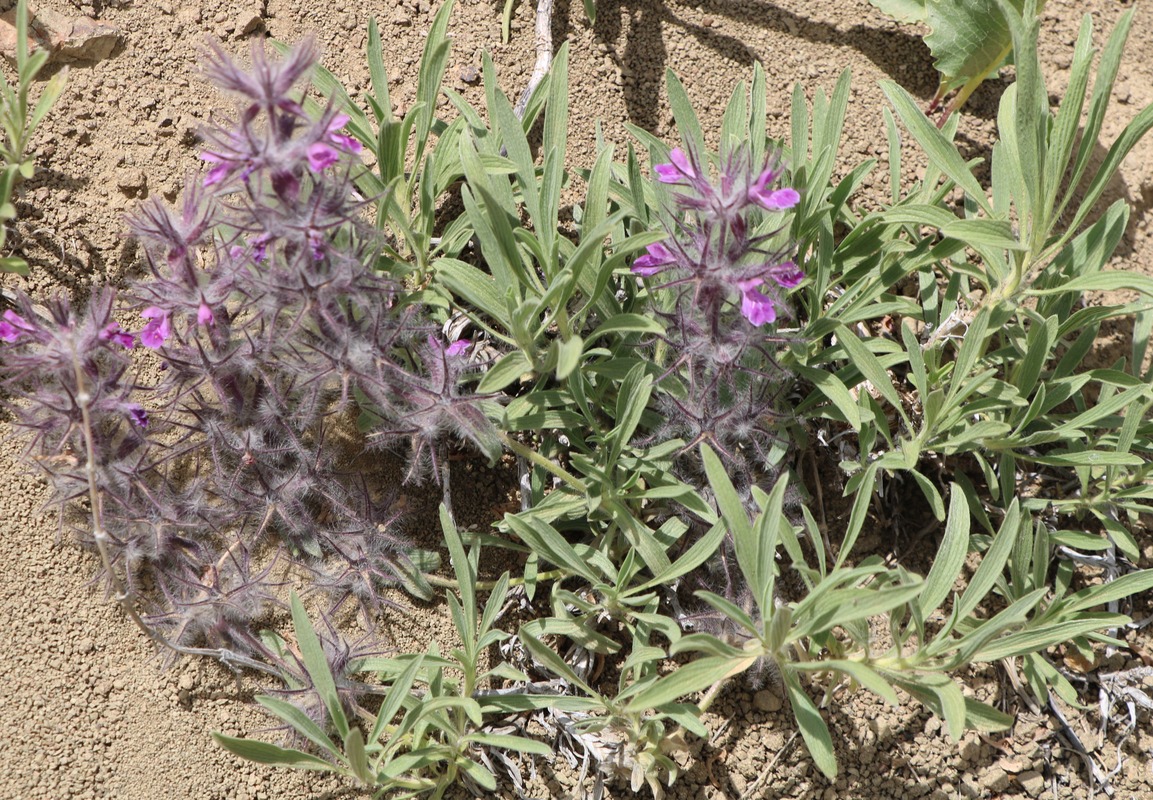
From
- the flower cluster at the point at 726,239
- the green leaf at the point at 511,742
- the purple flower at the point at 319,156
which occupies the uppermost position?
the purple flower at the point at 319,156

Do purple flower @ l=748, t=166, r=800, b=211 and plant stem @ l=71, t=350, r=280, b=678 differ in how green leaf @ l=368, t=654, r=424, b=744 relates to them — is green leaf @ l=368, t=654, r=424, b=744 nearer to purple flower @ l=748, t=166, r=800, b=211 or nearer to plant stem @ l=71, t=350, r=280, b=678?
plant stem @ l=71, t=350, r=280, b=678

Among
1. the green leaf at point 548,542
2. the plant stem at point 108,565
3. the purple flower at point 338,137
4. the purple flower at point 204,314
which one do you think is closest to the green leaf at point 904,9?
the purple flower at point 338,137

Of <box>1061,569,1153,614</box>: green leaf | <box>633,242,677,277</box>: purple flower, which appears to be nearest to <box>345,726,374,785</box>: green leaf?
<box>633,242,677,277</box>: purple flower

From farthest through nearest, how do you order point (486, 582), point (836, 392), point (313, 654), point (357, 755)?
point (486, 582), point (836, 392), point (313, 654), point (357, 755)

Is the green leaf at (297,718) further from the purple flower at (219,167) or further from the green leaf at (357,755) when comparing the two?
the purple flower at (219,167)

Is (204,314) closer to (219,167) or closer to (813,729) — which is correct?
(219,167)

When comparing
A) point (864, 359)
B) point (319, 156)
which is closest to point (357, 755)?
point (319, 156)
